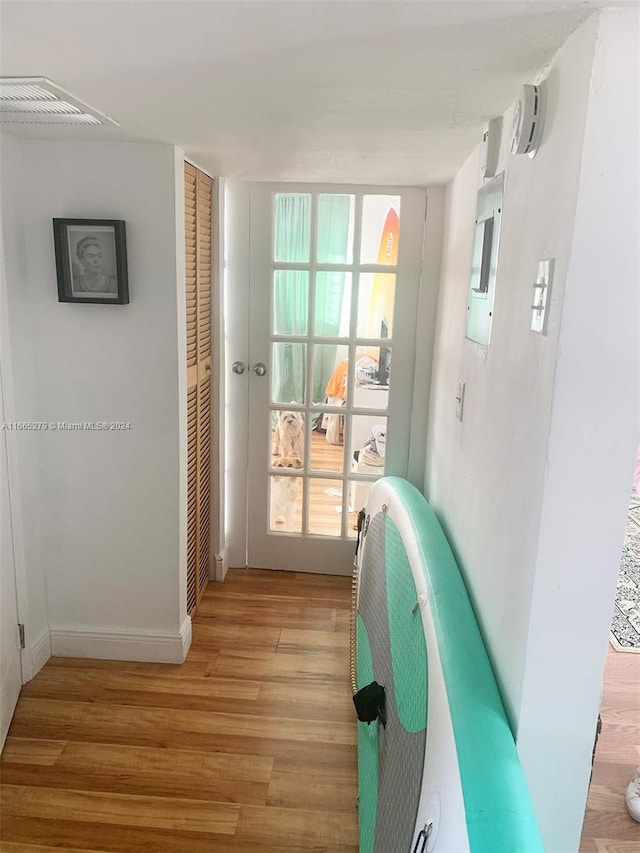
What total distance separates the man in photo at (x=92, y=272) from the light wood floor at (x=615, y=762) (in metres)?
2.13

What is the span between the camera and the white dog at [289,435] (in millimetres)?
2885

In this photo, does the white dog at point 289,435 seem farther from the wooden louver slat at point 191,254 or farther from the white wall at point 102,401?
the white wall at point 102,401

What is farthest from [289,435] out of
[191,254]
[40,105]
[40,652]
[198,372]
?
[40,105]

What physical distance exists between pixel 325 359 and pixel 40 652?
1.63 m

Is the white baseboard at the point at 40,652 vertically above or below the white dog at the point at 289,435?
below

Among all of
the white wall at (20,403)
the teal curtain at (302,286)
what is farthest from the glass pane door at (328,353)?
the white wall at (20,403)

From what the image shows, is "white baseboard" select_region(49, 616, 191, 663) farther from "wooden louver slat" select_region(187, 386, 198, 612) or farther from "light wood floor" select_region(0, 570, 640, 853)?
"wooden louver slat" select_region(187, 386, 198, 612)

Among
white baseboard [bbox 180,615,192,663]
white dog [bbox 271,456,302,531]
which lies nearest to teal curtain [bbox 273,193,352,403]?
white dog [bbox 271,456,302,531]

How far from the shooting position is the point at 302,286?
2740mm

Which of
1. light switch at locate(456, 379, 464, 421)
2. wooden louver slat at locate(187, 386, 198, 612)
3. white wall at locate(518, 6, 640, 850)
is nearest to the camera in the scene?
white wall at locate(518, 6, 640, 850)

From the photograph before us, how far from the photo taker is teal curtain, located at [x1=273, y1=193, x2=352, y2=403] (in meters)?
2.68

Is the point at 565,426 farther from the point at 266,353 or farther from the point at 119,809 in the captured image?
the point at 266,353

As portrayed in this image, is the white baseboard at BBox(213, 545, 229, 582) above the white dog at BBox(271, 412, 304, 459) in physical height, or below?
below

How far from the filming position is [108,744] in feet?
6.32
